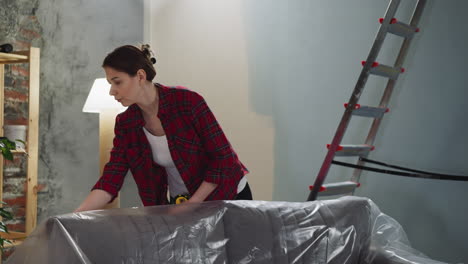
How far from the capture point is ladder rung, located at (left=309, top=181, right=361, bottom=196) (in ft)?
9.80

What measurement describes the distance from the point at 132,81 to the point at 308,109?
1.94m

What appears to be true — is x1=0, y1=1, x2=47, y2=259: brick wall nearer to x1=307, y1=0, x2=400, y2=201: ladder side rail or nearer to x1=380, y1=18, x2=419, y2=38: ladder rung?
x1=307, y1=0, x2=400, y2=201: ladder side rail

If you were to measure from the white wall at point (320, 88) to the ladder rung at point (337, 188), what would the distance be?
0.93ft

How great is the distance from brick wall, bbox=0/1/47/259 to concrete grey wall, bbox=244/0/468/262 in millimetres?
1546

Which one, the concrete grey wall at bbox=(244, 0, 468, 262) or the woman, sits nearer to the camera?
the woman

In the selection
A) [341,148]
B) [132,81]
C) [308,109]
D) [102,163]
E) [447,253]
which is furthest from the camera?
[308,109]

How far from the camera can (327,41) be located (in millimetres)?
3686

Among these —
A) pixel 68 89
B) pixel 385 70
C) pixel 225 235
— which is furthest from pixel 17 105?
pixel 385 70

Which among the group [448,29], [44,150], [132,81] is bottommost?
[44,150]

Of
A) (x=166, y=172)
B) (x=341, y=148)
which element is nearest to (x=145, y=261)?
(x=166, y=172)

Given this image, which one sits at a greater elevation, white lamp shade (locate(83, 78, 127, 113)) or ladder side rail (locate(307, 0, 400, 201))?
ladder side rail (locate(307, 0, 400, 201))

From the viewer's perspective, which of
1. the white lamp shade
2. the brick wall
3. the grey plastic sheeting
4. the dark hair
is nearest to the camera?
the grey plastic sheeting

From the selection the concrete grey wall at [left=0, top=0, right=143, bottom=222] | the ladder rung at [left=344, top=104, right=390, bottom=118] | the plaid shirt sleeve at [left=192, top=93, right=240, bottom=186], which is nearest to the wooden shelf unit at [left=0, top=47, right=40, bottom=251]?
the concrete grey wall at [left=0, top=0, right=143, bottom=222]

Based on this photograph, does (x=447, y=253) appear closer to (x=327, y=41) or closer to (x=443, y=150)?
(x=443, y=150)
